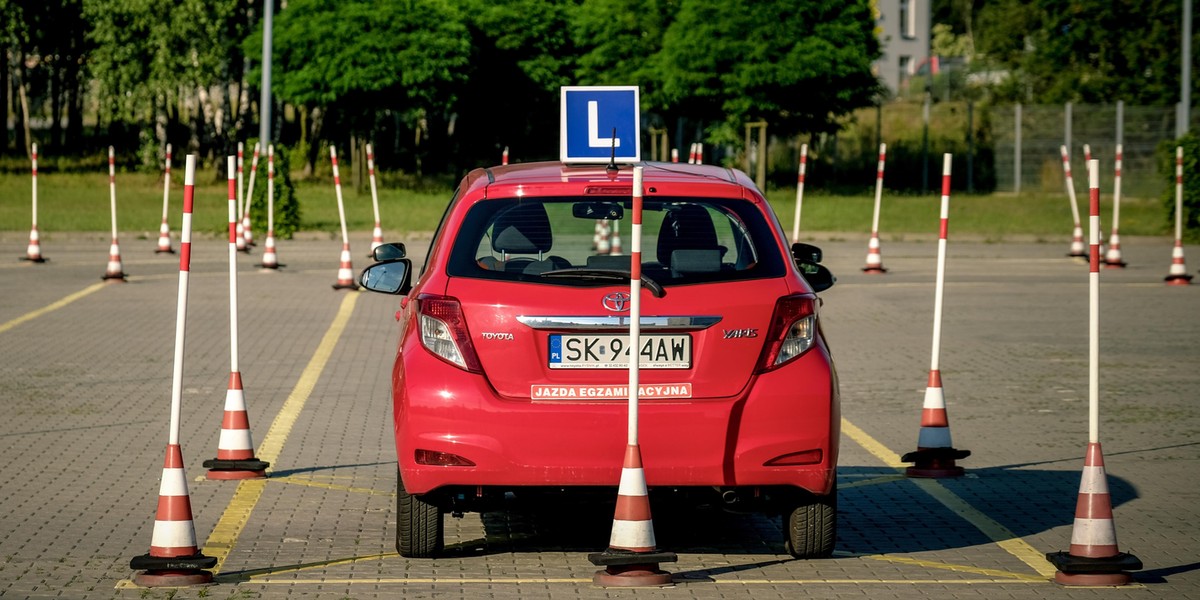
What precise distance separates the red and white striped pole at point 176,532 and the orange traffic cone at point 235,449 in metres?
2.25

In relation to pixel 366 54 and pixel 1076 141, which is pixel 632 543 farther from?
pixel 1076 141

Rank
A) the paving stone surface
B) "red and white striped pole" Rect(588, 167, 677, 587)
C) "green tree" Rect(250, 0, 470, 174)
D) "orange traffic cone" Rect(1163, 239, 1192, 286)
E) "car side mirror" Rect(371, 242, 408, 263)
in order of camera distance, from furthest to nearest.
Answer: "green tree" Rect(250, 0, 470, 174) < "orange traffic cone" Rect(1163, 239, 1192, 286) < "car side mirror" Rect(371, 242, 408, 263) < the paving stone surface < "red and white striped pole" Rect(588, 167, 677, 587)

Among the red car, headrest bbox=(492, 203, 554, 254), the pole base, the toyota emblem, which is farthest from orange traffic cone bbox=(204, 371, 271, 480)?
the pole base

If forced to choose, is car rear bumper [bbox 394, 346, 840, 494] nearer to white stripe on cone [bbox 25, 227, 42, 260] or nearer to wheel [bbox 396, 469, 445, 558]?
wheel [bbox 396, 469, 445, 558]

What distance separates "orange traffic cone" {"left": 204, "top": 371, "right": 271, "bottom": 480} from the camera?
905 cm

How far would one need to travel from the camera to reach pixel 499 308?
21.8ft

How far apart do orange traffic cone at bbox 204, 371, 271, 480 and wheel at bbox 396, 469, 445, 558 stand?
2.19 m

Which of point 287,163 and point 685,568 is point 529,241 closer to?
point 685,568

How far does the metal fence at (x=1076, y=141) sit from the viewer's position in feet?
165

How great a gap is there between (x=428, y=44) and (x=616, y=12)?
7033mm

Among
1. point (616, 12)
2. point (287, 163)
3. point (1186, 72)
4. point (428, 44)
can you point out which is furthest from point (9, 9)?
point (1186, 72)

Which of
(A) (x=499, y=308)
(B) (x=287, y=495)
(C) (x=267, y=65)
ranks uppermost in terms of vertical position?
(C) (x=267, y=65)

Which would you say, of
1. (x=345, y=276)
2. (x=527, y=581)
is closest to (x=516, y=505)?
(x=527, y=581)

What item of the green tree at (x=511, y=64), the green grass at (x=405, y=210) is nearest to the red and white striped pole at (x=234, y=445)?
the green grass at (x=405, y=210)
